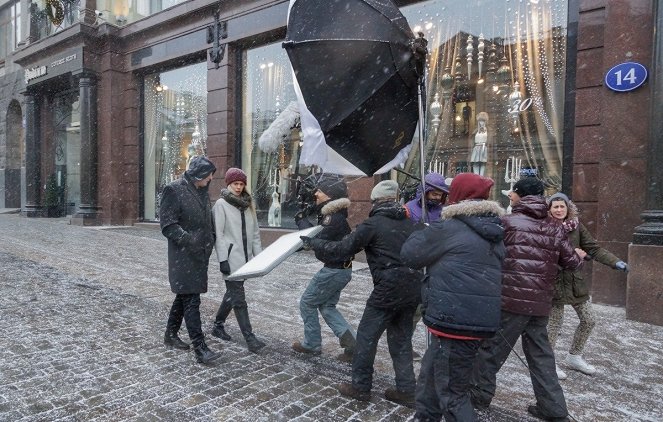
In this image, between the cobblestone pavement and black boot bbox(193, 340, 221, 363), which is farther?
black boot bbox(193, 340, 221, 363)

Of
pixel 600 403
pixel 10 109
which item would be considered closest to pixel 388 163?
pixel 600 403

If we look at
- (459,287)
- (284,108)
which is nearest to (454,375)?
(459,287)

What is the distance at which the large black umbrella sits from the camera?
10.7ft

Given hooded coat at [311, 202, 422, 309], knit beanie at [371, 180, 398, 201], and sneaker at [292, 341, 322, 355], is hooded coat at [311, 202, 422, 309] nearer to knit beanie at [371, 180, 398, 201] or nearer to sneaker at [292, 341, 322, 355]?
knit beanie at [371, 180, 398, 201]

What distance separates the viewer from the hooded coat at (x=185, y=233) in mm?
4164

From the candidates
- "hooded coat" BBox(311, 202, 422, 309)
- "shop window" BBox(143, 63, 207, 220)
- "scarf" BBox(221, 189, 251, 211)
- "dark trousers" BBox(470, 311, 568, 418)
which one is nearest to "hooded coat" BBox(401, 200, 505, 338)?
"hooded coat" BBox(311, 202, 422, 309)

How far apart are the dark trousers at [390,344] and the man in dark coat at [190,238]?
1433 mm

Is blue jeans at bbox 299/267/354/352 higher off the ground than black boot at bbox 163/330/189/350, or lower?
higher

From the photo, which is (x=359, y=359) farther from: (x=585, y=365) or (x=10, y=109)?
(x=10, y=109)

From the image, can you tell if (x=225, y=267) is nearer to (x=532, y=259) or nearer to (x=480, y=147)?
(x=532, y=259)

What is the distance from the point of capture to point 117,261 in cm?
952

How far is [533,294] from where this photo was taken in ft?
10.9

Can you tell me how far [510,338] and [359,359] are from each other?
1.09 metres

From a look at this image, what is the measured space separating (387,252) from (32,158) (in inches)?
839
